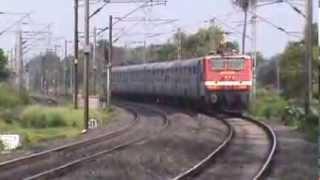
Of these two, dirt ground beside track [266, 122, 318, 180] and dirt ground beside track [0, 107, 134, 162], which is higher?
dirt ground beside track [266, 122, 318, 180]

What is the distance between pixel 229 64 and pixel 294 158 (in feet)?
65.2

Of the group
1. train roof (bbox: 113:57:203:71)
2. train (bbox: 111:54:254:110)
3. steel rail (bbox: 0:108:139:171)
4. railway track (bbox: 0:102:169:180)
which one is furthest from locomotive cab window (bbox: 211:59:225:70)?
railway track (bbox: 0:102:169:180)

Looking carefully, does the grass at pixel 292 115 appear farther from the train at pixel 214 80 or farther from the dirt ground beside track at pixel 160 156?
the dirt ground beside track at pixel 160 156

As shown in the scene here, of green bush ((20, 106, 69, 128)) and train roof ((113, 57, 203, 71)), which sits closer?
green bush ((20, 106, 69, 128))

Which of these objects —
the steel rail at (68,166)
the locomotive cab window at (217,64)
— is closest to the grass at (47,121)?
the locomotive cab window at (217,64)

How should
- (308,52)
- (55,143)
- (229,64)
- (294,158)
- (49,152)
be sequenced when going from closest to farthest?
1. (294,158)
2. (49,152)
3. (55,143)
4. (308,52)
5. (229,64)

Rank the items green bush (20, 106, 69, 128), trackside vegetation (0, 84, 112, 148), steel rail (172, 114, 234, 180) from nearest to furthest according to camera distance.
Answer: steel rail (172, 114, 234, 180)
trackside vegetation (0, 84, 112, 148)
green bush (20, 106, 69, 128)

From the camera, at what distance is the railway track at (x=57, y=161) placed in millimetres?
16719

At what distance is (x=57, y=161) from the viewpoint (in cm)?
1962

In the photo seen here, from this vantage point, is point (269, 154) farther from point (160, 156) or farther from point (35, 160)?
point (35, 160)

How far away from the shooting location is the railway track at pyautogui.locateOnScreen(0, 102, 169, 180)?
16.7m

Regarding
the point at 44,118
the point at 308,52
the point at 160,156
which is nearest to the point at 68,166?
the point at 160,156

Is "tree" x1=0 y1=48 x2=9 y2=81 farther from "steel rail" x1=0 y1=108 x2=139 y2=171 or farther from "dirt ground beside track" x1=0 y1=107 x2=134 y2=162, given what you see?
"steel rail" x1=0 y1=108 x2=139 y2=171

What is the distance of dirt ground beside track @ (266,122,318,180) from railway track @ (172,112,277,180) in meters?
0.24
